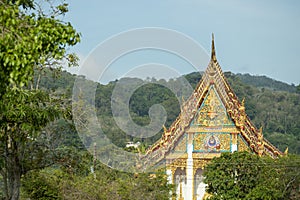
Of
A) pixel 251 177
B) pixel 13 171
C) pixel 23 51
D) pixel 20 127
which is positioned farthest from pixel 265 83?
pixel 23 51

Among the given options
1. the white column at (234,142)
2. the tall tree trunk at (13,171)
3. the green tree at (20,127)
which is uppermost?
the white column at (234,142)

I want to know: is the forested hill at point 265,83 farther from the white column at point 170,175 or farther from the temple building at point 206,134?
the white column at point 170,175

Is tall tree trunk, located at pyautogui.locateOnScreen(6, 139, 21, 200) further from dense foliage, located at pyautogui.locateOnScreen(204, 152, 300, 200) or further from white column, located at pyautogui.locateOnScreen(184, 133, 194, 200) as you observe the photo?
white column, located at pyautogui.locateOnScreen(184, 133, 194, 200)

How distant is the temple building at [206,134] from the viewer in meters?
18.4

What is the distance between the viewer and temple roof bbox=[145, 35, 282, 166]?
60.2ft

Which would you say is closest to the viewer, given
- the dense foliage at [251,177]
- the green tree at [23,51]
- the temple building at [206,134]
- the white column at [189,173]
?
the green tree at [23,51]

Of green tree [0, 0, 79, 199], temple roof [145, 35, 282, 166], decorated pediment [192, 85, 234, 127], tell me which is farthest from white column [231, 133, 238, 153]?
green tree [0, 0, 79, 199]

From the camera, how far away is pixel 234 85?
5594cm

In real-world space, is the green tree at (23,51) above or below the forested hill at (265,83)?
below

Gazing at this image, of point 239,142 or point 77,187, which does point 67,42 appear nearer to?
point 77,187

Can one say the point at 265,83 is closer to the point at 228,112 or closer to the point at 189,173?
the point at 189,173

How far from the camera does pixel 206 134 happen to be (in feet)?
61.3

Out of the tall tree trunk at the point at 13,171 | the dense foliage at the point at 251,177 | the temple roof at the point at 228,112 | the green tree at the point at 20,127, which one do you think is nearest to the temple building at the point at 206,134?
the temple roof at the point at 228,112

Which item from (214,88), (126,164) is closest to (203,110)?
(214,88)
